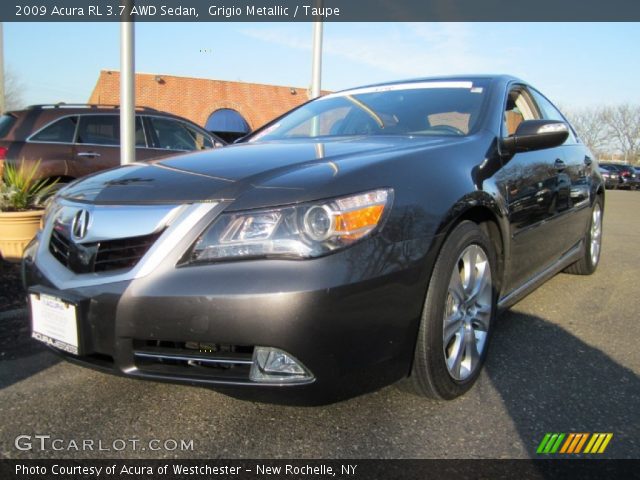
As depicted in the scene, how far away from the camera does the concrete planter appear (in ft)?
13.9

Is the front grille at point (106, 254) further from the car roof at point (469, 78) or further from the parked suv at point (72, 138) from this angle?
the parked suv at point (72, 138)

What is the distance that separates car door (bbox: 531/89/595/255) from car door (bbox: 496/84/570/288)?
2.8 inches

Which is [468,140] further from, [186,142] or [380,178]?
[186,142]

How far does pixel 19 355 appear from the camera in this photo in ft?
9.37

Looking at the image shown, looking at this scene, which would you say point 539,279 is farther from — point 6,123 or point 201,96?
point 201,96

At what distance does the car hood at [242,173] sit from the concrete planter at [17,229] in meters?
2.18

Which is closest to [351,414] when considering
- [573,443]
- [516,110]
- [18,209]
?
[573,443]

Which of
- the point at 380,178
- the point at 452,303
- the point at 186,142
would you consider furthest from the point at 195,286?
the point at 186,142

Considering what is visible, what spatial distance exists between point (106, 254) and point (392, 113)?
1.88 meters

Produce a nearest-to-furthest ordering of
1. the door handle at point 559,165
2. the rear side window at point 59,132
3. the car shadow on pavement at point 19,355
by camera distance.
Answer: the car shadow on pavement at point 19,355
the door handle at point 559,165
the rear side window at point 59,132

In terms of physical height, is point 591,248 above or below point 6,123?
below

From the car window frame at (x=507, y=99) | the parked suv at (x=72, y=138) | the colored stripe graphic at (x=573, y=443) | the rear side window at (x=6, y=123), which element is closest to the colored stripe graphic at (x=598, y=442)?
the colored stripe graphic at (x=573, y=443)

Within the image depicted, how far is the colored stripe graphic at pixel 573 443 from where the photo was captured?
1.95 metres
